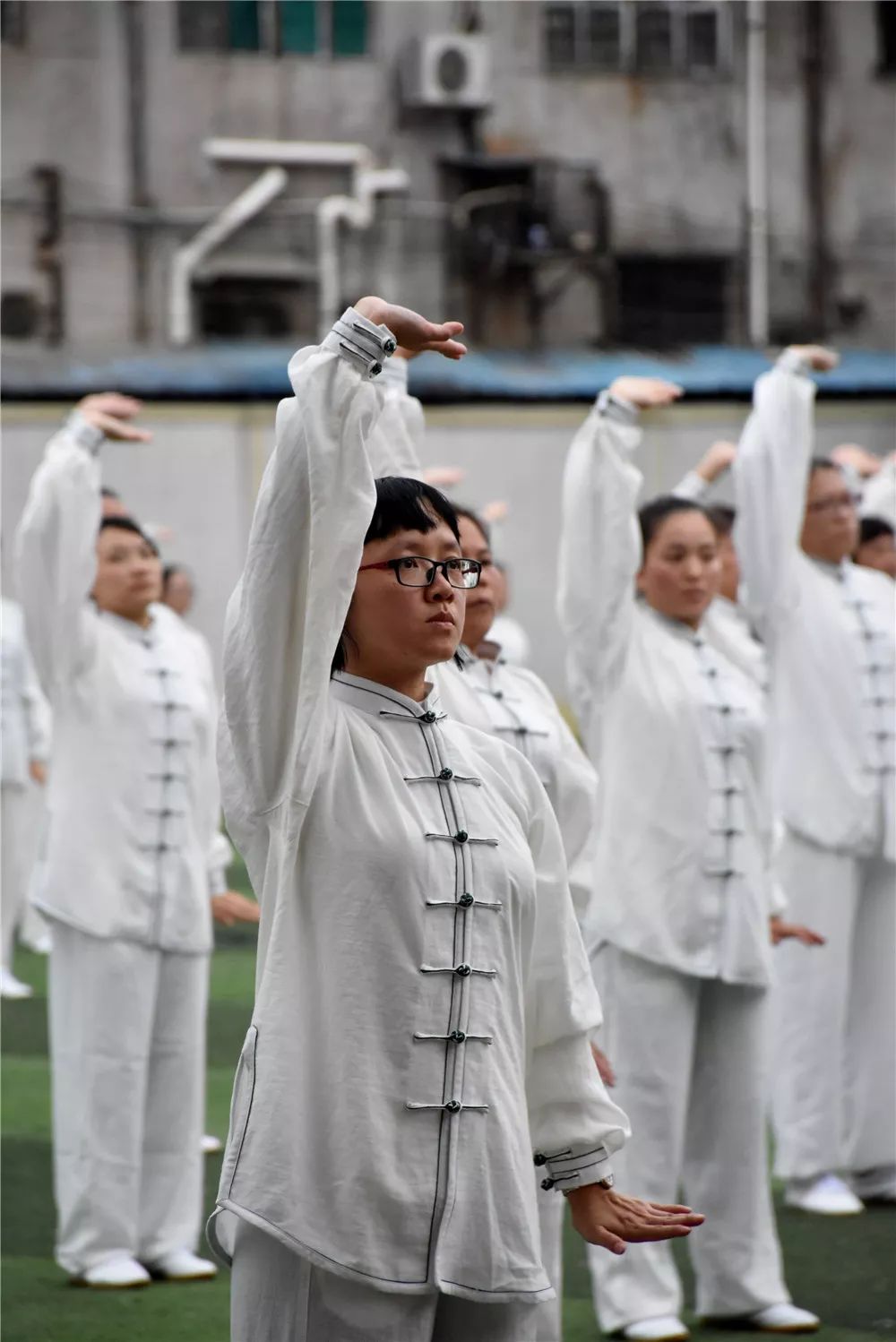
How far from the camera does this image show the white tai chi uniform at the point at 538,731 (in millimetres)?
3955

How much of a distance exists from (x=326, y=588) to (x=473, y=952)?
484mm

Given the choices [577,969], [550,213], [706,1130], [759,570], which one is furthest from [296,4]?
[577,969]

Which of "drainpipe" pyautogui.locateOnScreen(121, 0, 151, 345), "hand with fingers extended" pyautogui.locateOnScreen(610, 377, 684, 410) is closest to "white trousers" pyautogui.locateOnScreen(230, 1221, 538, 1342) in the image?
"hand with fingers extended" pyautogui.locateOnScreen(610, 377, 684, 410)

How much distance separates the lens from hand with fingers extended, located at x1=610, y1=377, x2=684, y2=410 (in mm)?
4715

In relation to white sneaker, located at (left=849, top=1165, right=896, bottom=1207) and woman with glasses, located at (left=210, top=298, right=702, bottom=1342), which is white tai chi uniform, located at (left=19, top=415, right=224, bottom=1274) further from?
woman with glasses, located at (left=210, top=298, right=702, bottom=1342)

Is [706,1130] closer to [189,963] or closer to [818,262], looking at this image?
[189,963]

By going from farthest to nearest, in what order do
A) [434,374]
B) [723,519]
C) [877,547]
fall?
[434,374], [877,547], [723,519]

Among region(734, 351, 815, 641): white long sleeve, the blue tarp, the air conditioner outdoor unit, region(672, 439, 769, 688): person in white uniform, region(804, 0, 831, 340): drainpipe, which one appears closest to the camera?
region(672, 439, 769, 688): person in white uniform

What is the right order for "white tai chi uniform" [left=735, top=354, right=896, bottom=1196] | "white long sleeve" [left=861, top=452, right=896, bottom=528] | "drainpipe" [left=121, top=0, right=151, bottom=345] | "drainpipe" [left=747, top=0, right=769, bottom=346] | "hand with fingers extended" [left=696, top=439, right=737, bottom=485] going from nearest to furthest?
"hand with fingers extended" [left=696, top=439, right=737, bottom=485], "white tai chi uniform" [left=735, top=354, right=896, bottom=1196], "white long sleeve" [left=861, top=452, right=896, bottom=528], "drainpipe" [left=121, top=0, right=151, bottom=345], "drainpipe" [left=747, top=0, right=769, bottom=346]

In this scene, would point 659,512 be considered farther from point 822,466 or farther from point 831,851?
point 831,851

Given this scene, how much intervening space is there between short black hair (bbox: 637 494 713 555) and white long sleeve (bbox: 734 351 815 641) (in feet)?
1.96

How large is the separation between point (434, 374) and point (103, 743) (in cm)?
1081

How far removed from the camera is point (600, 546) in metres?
4.69

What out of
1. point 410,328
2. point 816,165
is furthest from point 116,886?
point 816,165
